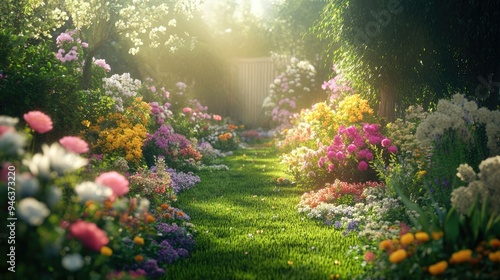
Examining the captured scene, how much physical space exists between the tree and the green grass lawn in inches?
87.9

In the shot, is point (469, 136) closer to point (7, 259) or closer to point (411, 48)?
point (411, 48)

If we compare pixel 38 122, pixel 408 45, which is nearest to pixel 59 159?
pixel 38 122

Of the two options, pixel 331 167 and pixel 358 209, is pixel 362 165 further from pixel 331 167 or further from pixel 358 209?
pixel 358 209

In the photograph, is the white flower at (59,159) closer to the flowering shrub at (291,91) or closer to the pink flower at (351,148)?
the pink flower at (351,148)

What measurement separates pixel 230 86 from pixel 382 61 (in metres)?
10.2

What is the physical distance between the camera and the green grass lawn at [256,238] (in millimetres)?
4125

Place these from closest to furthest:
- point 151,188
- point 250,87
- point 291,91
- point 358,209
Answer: point 358,209 → point 151,188 → point 291,91 → point 250,87

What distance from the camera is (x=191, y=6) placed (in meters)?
9.25

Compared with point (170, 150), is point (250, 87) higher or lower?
higher

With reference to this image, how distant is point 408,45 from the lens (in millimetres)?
7379

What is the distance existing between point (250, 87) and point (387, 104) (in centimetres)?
955

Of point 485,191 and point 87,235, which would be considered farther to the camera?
point 485,191

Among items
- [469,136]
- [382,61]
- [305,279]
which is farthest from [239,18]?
[305,279]

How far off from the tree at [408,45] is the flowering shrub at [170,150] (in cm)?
331
